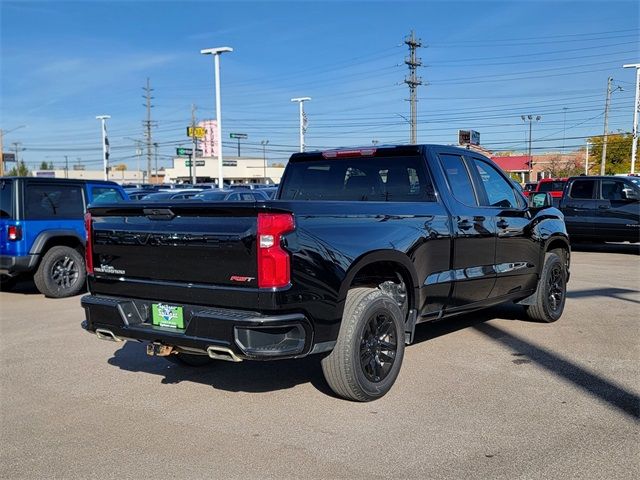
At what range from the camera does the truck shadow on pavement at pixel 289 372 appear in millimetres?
4898

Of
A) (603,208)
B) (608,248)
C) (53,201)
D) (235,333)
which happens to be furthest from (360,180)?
(608,248)

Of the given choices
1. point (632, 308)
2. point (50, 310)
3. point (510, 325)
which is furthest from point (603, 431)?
point (50, 310)

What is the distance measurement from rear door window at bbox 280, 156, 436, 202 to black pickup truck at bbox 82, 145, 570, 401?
1 centimetres

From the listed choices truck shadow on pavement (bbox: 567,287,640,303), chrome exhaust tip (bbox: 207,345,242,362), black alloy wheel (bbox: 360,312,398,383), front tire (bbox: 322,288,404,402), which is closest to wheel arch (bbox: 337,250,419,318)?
front tire (bbox: 322,288,404,402)

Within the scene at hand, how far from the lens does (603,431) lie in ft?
13.4

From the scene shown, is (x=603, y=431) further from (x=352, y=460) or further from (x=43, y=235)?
(x=43, y=235)

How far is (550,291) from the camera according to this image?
738 cm

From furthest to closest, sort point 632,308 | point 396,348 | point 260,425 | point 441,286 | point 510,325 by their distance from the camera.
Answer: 1. point 632,308
2. point 510,325
3. point 441,286
4. point 396,348
5. point 260,425

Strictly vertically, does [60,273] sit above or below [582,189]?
below

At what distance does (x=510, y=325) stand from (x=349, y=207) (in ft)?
Result: 12.4

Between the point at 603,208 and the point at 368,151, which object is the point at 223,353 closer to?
the point at 368,151

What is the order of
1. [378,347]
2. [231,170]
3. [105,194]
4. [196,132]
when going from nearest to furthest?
1. [378,347]
2. [105,194]
3. [196,132]
4. [231,170]

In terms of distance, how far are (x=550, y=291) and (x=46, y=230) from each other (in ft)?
24.8

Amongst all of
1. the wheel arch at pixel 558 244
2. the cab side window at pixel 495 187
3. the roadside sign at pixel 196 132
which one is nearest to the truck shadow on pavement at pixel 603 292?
the wheel arch at pixel 558 244
